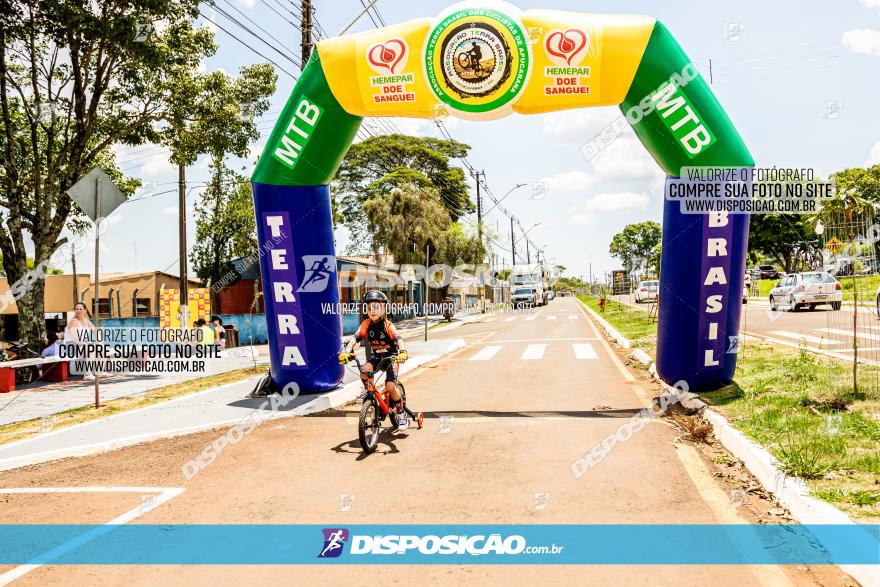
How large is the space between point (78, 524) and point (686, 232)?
8.18 meters

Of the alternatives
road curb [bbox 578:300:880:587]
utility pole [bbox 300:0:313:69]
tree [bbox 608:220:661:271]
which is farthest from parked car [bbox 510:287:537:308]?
tree [bbox 608:220:661:271]

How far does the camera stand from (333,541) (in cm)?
432

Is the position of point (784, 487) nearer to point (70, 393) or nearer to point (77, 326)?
point (70, 393)

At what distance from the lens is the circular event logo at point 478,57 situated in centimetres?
870

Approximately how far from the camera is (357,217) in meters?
52.9

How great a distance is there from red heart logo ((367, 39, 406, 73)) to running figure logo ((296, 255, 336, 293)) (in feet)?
10.4

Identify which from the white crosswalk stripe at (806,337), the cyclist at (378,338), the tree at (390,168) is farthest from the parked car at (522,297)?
the cyclist at (378,338)

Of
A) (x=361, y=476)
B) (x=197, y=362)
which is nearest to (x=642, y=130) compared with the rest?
(x=361, y=476)

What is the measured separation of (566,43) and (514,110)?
1182mm

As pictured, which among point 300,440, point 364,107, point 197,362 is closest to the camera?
point 300,440

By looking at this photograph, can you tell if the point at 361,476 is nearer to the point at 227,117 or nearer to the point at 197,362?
the point at 197,362

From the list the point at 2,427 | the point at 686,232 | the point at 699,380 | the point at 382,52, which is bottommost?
the point at 2,427

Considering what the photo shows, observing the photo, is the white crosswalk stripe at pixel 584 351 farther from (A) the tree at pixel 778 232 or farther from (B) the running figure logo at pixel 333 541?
(A) the tree at pixel 778 232

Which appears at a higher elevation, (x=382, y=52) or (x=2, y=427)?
(x=382, y=52)
